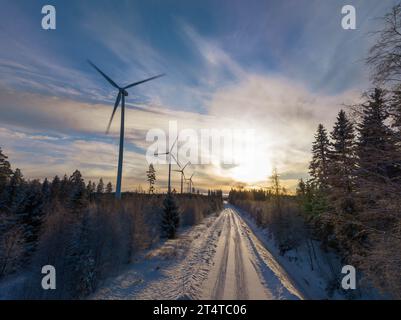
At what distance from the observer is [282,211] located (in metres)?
30.8

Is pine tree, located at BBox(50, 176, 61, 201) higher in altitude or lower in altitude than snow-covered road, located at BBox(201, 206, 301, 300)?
higher

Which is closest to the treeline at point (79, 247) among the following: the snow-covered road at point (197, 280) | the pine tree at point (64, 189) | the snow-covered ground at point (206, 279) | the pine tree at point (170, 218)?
the snow-covered ground at point (206, 279)

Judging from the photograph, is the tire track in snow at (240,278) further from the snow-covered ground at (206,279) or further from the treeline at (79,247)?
the treeline at (79,247)

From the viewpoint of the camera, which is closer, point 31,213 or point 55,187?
point 31,213

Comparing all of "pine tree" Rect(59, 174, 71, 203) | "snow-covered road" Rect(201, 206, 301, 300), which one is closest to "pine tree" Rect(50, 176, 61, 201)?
"pine tree" Rect(59, 174, 71, 203)

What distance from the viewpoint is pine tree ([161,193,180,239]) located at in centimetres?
2608

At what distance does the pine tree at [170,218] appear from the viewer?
26.1 m

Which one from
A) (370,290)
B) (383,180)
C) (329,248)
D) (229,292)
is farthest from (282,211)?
(383,180)

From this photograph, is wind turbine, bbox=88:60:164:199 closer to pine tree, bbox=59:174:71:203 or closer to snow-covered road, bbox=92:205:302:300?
snow-covered road, bbox=92:205:302:300

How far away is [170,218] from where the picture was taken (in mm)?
27109

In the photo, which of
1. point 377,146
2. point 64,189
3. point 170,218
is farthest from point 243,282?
point 64,189

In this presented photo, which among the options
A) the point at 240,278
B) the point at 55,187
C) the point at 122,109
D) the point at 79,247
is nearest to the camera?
the point at 240,278

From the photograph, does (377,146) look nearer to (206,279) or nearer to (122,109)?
(206,279)
